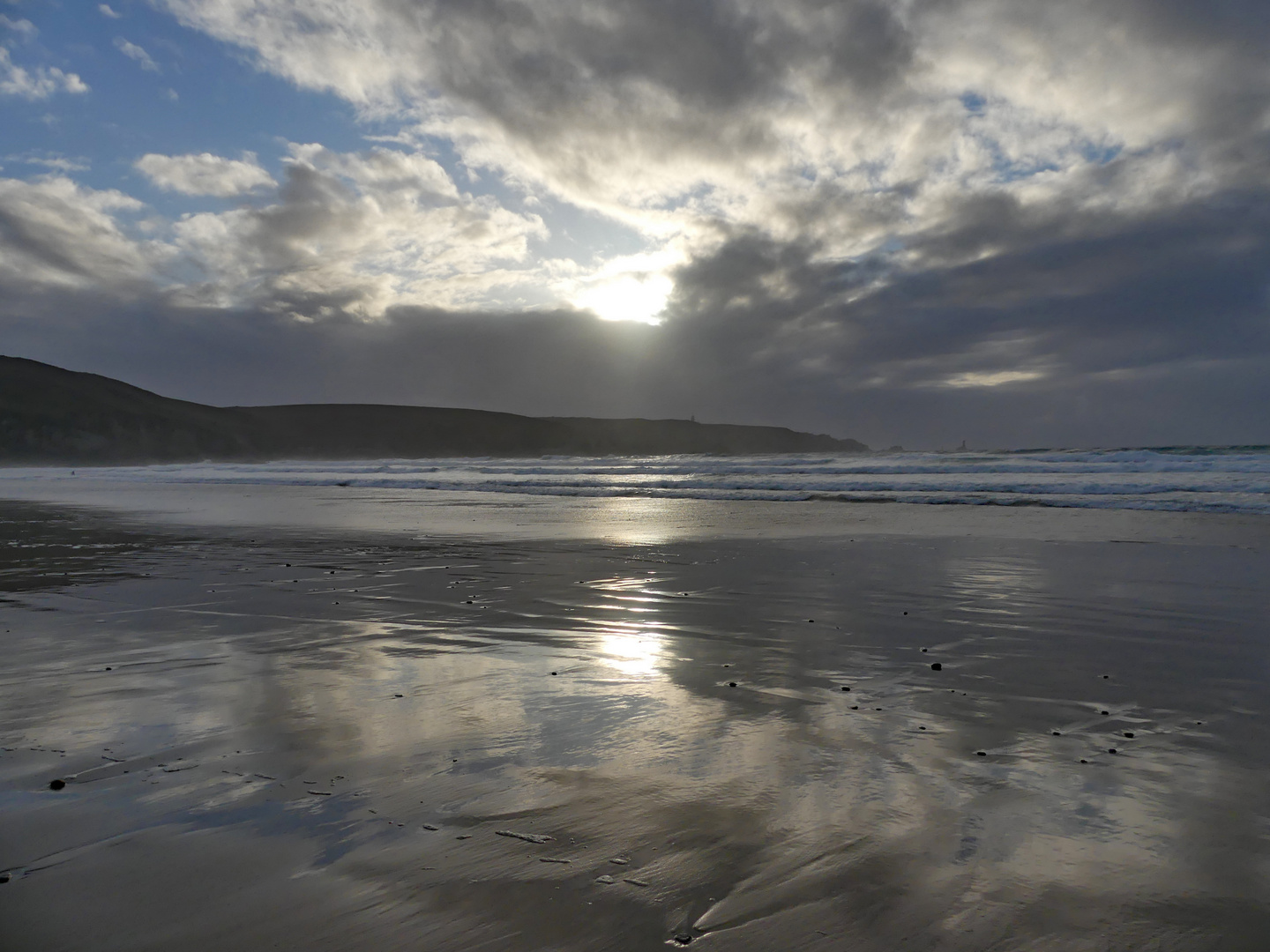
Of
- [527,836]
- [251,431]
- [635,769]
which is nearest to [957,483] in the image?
[635,769]

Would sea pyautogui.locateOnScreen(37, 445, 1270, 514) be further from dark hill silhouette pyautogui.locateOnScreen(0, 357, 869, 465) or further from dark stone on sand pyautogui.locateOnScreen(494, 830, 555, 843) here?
dark hill silhouette pyautogui.locateOnScreen(0, 357, 869, 465)

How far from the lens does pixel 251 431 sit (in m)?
126

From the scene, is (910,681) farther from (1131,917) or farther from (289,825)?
(289,825)

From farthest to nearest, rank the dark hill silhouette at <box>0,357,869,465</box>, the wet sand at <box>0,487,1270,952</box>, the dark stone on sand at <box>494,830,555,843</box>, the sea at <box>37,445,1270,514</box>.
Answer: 1. the dark hill silhouette at <box>0,357,869,465</box>
2. the sea at <box>37,445,1270,514</box>
3. the dark stone on sand at <box>494,830,555,843</box>
4. the wet sand at <box>0,487,1270,952</box>

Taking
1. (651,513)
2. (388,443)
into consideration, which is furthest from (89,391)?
(651,513)

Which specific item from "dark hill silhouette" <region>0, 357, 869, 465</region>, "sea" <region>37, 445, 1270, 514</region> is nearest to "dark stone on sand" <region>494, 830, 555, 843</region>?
"sea" <region>37, 445, 1270, 514</region>

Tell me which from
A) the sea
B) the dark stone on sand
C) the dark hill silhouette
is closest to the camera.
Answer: the dark stone on sand

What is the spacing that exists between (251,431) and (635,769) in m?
141

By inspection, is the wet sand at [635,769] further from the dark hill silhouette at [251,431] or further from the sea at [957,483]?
the dark hill silhouette at [251,431]

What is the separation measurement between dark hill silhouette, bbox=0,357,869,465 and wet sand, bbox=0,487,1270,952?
114 metres

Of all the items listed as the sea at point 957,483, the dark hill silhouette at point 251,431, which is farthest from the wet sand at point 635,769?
the dark hill silhouette at point 251,431

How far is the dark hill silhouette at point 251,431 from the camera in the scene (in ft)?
338

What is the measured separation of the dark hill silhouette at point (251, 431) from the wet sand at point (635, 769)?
114 m

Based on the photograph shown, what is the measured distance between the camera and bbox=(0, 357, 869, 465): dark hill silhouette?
338 ft
